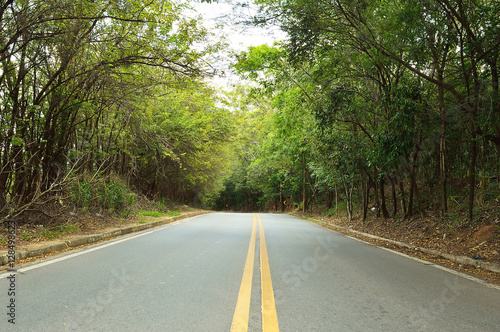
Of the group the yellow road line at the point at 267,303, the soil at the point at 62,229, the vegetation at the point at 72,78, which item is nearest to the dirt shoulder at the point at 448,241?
the yellow road line at the point at 267,303

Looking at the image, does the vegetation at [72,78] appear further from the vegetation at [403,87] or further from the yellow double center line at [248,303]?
the yellow double center line at [248,303]

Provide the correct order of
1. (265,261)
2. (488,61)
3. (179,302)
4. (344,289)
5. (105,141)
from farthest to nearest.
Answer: (105,141), (488,61), (265,261), (344,289), (179,302)

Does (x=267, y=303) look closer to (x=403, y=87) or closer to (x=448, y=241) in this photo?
(x=448, y=241)

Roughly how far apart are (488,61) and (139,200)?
15767 millimetres

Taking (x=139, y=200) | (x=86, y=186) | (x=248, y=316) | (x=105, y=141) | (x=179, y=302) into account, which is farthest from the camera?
(x=139, y=200)

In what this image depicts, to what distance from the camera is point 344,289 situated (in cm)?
441

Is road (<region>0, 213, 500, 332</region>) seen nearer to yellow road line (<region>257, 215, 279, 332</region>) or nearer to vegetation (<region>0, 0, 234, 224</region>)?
yellow road line (<region>257, 215, 279, 332</region>)

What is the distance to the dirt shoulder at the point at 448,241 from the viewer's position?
21.0 feet

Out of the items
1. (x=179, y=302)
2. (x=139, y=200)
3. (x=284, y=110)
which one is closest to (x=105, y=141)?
(x=139, y=200)

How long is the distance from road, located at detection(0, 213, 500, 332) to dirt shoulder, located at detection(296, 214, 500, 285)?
831mm

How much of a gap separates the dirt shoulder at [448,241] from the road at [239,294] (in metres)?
0.83

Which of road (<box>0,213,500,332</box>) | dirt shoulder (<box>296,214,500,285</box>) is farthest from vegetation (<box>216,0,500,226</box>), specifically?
road (<box>0,213,500,332</box>)

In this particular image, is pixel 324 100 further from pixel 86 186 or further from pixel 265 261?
pixel 86 186

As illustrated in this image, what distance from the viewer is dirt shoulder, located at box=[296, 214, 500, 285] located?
6.39 m
